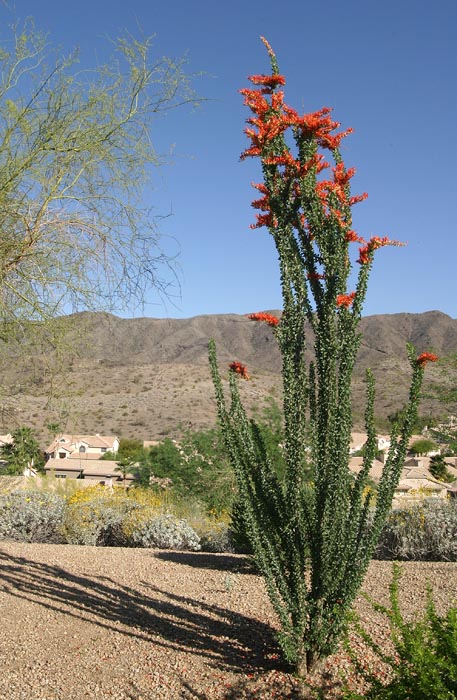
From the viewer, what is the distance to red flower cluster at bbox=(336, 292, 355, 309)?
4.45 meters

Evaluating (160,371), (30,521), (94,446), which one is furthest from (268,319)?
(160,371)

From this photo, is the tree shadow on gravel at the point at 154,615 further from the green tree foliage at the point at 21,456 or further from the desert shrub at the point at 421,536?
the green tree foliage at the point at 21,456

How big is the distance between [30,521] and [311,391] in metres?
8.17

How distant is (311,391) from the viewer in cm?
467

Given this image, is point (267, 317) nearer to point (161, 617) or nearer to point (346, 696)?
point (346, 696)

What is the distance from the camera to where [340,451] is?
4.44 metres

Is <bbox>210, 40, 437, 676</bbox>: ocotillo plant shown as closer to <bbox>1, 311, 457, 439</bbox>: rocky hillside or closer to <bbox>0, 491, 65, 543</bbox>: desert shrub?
<bbox>1, 311, 457, 439</bbox>: rocky hillside

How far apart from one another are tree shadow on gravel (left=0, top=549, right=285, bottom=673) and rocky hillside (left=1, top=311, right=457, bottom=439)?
1843mm

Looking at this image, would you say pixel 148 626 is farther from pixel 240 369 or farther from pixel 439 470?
pixel 439 470

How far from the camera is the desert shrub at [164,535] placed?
420 inches

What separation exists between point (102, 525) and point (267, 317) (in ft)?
24.1

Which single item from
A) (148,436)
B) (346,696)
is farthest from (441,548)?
(148,436)

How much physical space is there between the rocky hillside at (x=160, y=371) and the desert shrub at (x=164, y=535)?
2.26 m

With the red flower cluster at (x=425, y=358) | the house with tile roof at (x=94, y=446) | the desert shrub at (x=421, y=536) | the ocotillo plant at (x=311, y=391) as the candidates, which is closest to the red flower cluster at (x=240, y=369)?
the ocotillo plant at (x=311, y=391)
